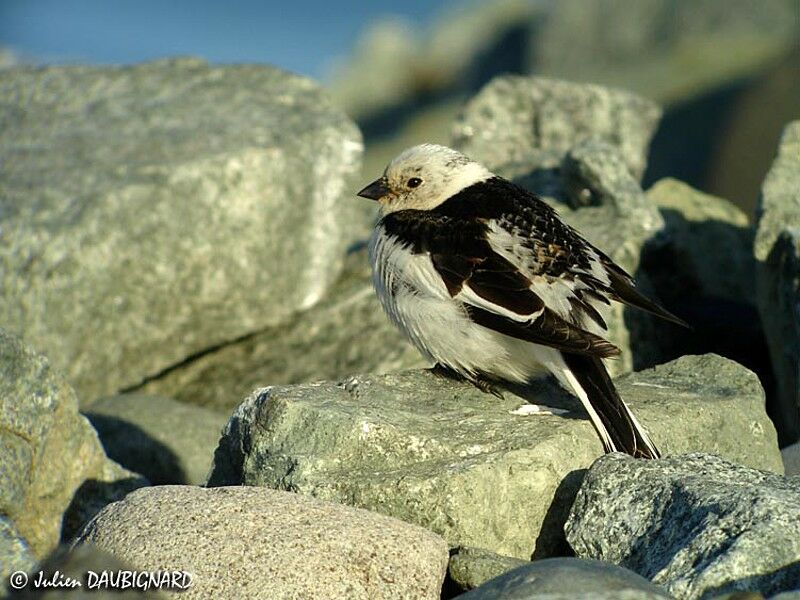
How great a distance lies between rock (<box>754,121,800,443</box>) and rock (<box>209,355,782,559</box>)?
45.0 inches

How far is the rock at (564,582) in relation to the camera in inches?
154

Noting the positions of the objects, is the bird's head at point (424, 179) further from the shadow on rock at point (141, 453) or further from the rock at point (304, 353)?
the shadow on rock at point (141, 453)

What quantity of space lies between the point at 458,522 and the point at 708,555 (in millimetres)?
1079

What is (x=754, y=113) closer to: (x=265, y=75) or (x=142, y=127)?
(x=265, y=75)

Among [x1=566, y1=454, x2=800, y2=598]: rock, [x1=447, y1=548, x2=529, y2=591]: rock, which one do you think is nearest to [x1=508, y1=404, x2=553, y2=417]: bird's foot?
[x1=566, y1=454, x2=800, y2=598]: rock

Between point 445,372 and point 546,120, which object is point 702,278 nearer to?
point 546,120

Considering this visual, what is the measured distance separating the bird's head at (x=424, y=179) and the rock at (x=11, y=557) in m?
2.85

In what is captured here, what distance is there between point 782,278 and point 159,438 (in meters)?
3.74

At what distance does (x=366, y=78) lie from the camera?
102 ft

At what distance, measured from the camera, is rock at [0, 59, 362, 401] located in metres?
8.52

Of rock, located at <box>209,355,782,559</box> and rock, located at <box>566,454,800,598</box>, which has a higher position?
rock, located at <box>566,454,800,598</box>

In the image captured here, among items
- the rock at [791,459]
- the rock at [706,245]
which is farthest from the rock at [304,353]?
the rock at [791,459]

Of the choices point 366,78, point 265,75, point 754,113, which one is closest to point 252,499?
point 265,75

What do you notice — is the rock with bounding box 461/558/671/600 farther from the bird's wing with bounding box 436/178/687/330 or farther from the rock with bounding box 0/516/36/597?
the bird's wing with bounding box 436/178/687/330
